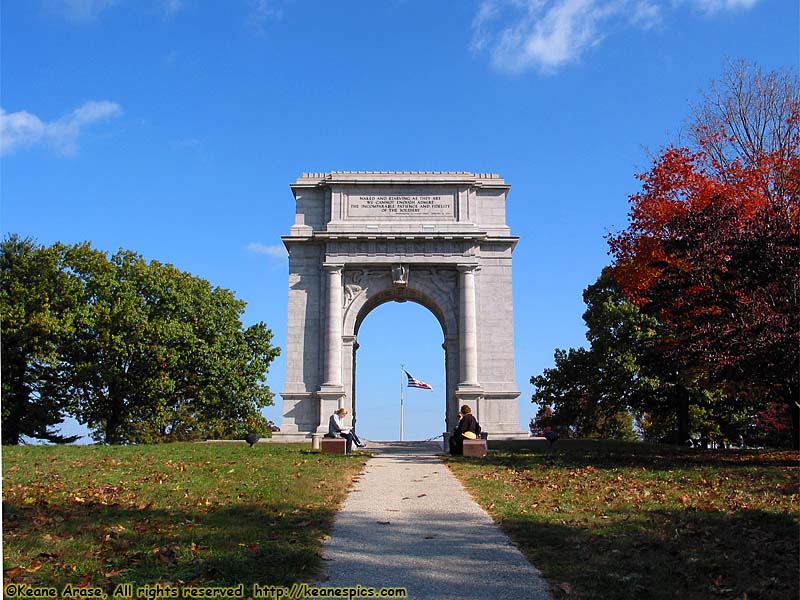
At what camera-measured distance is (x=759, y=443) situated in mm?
39094

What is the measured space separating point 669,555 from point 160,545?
595 cm

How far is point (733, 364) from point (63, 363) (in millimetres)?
30758

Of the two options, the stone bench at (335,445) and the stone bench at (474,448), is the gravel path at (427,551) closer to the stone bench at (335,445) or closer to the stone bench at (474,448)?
the stone bench at (335,445)

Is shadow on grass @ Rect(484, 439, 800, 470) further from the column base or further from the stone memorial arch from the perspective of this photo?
the stone memorial arch

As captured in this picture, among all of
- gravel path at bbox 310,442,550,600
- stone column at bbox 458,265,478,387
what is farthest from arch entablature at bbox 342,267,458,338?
gravel path at bbox 310,442,550,600

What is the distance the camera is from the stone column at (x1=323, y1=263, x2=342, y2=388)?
36.1 m

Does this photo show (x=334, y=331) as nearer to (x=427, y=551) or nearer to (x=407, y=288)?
(x=407, y=288)

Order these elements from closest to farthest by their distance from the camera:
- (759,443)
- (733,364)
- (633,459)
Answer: (733,364) → (633,459) → (759,443)

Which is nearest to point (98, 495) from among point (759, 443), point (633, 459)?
point (633, 459)

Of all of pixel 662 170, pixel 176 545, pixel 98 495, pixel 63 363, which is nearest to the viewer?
pixel 176 545

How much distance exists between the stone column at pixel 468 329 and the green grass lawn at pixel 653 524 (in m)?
16.8

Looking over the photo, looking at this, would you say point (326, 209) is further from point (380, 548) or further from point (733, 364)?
point (380, 548)

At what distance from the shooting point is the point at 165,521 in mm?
10219

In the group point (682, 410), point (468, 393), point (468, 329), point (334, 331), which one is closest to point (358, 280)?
point (334, 331)
